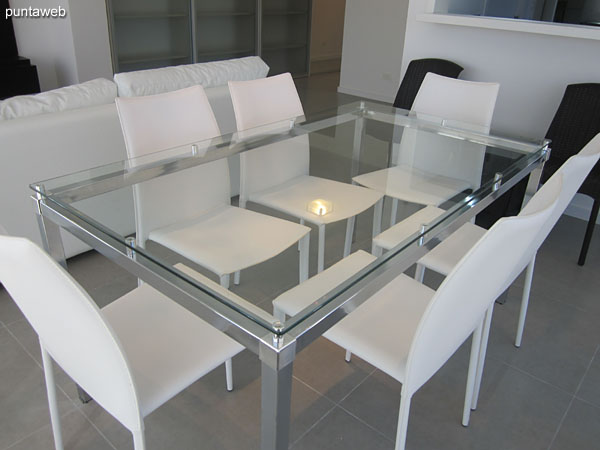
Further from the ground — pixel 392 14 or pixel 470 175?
pixel 392 14

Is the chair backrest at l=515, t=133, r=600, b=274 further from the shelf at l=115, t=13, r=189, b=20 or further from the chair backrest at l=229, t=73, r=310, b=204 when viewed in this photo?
the shelf at l=115, t=13, r=189, b=20

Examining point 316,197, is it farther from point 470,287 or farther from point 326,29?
point 326,29

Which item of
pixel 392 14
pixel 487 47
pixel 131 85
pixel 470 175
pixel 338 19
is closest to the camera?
pixel 470 175

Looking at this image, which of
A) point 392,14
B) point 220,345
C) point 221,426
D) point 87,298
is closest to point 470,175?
point 220,345

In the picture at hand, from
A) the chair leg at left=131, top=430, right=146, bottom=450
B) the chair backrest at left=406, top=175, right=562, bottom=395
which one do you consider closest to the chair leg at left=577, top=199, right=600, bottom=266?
the chair backrest at left=406, top=175, right=562, bottom=395

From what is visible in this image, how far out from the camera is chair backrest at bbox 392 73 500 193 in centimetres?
203

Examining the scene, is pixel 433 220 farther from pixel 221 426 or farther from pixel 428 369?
pixel 221 426

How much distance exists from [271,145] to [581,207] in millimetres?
2306

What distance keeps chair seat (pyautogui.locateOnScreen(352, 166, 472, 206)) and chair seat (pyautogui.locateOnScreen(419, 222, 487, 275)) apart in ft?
0.76

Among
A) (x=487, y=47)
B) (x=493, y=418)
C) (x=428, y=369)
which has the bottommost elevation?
(x=493, y=418)

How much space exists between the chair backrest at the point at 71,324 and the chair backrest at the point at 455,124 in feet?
4.23

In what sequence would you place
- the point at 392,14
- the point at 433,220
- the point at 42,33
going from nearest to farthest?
1. the point at 433,220
2. the point at 42,33
3. the point at 392,14

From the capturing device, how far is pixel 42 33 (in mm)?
4617

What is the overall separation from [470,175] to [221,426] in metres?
1.23
